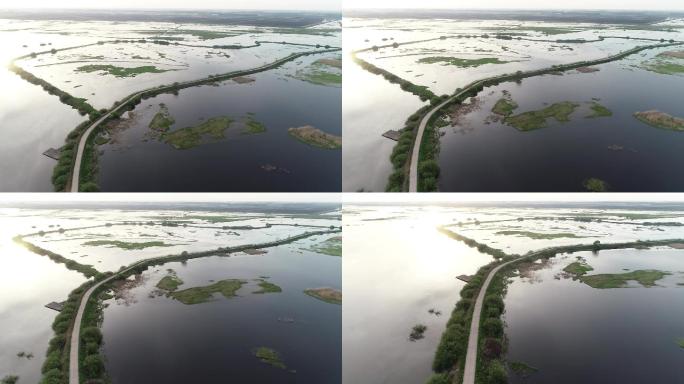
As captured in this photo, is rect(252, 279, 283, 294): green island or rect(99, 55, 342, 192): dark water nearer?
rect(99, 55, 342, 192): dark water

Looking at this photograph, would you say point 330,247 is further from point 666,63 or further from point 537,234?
point 666,63

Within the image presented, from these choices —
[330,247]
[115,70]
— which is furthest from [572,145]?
[115,70]

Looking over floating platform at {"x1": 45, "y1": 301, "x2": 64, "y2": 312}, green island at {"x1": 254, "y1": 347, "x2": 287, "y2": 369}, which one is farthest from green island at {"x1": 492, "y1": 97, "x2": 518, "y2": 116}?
floating platform at {"x1": 45, "y1": 301, "x2": 64, "y2": 312}

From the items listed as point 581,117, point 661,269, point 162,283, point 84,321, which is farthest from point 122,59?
point 661,269

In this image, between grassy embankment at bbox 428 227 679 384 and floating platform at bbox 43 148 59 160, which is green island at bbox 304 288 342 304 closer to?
grassy embankment at bbox 428 227 679 384

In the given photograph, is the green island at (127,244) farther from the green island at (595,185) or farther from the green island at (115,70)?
the green island at (595,185)

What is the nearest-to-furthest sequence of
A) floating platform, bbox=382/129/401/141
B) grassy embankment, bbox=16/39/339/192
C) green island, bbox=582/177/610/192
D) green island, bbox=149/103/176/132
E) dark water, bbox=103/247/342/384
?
grassy embankment, bbox=16/39/339/192 → green island, bbox=582/177/610/192 → floating platform, bbox=382/129/401/141 → green island, bbox=149/103/176/132 → dark water, bbox=103/247/342/384

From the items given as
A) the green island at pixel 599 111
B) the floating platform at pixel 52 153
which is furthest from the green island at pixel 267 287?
the green island at pixel 599 111
